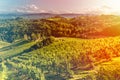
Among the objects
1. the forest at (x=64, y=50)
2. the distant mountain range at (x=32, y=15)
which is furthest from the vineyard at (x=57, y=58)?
the distant mountain range at (x=32, y=15)

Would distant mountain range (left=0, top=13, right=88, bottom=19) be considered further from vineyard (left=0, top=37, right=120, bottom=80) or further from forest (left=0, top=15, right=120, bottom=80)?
vineyard (left=0, top=37, right=120, bottom=80)

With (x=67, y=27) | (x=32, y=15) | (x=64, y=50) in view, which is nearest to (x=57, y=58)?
(x=64, y=50)

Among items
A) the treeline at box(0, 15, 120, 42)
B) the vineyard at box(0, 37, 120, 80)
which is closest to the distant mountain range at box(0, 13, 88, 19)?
the treeline at box(0, 15, 120, 42)

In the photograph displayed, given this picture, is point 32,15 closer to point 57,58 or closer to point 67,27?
point 67,27

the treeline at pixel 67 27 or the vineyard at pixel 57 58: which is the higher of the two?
the treeline at pixel 67 27

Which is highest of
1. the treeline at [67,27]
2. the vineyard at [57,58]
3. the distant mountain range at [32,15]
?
the distant mountain range at [32,15]

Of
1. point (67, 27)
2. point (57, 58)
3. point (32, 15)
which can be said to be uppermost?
point (32, 15)

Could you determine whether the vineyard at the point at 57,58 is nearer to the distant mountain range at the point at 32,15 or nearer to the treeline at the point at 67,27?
the treeline at the point at 67,27

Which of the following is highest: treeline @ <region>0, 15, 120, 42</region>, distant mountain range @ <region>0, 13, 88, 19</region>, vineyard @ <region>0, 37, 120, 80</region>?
distant mountain range @ <region>0, 13, 88, 19</region>
